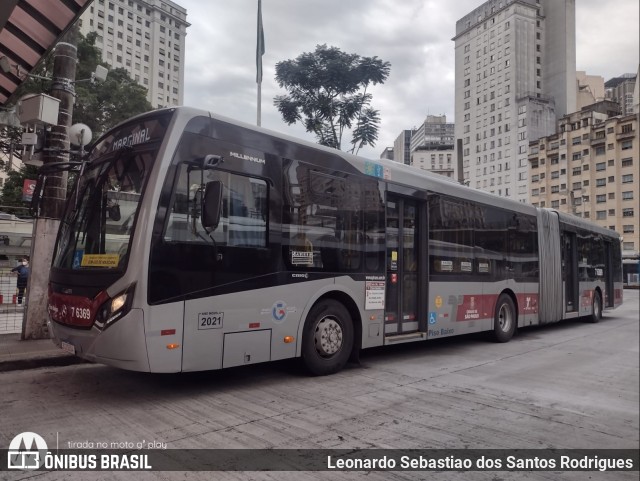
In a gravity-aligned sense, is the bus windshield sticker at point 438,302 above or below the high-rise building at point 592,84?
below

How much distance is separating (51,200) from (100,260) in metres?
4.22

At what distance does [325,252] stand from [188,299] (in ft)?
7.19

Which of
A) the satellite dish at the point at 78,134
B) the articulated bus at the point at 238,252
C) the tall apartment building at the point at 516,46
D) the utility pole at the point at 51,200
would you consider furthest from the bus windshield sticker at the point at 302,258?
the satellite dish at the point at 78,134

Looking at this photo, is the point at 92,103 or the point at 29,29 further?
the point at 92,103

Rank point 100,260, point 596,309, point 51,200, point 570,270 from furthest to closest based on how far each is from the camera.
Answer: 1. point 596,309
2. point 570,270
3. point 51,200
4. point 100,260

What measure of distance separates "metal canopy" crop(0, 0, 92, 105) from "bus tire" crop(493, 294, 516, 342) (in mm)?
9234

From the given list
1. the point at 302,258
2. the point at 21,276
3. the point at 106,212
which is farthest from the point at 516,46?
the point at 21,276

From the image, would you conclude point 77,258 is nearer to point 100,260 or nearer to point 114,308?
point 100,260

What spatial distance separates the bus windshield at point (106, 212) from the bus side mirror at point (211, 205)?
685 millimetres

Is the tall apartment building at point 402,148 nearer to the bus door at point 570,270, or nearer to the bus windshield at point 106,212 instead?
the bus windshield at point 106,212

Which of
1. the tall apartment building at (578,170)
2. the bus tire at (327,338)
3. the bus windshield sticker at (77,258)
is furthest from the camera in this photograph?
the tall apartment building at (578,170)

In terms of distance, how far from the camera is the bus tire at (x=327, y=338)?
6426mm

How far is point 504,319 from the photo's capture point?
35.0 feet

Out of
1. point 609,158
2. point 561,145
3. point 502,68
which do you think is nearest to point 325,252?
point 502,68
